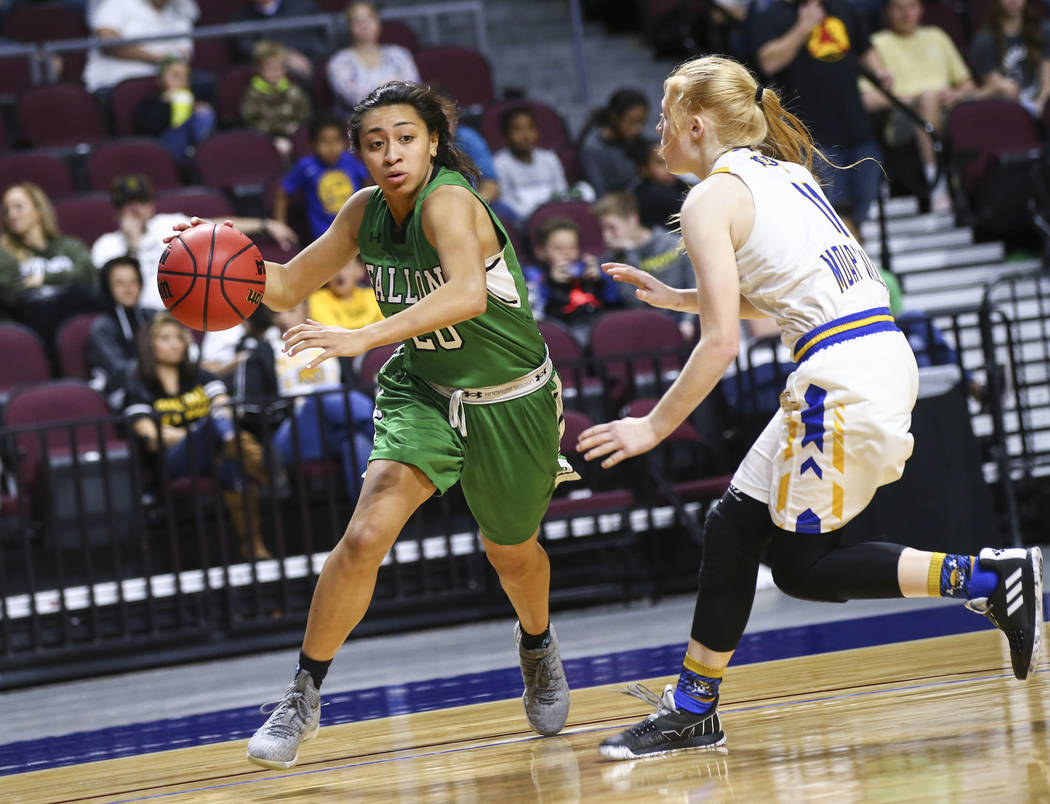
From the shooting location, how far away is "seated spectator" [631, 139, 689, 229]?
8.44 meters

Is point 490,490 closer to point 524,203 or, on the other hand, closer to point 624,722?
point 624,722

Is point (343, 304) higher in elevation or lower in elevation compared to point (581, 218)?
lower

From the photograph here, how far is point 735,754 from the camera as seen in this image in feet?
9.64

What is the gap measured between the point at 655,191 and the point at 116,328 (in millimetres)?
3339

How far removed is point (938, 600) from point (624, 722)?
93.8 inches

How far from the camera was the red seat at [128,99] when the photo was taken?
30.8ft

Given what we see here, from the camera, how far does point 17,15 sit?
10.2 m

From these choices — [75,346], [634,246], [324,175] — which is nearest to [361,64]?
[324,175]

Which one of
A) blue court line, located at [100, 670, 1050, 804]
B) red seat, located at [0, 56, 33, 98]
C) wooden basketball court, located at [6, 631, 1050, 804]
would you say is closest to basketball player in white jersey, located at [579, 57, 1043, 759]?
wooden basketball court, located at [6, 631, 1050, 804]

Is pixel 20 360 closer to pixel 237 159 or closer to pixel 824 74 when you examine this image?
pixel 237 159

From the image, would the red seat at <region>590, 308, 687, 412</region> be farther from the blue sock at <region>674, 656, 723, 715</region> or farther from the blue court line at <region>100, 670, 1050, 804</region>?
the blue sock at <region>674, 656, 723, 715</region>

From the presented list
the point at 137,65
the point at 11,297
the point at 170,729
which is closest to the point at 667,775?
the point at 170,729

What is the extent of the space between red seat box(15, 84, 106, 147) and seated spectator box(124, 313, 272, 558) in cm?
315

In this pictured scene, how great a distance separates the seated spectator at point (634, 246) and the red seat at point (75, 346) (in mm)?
2841
